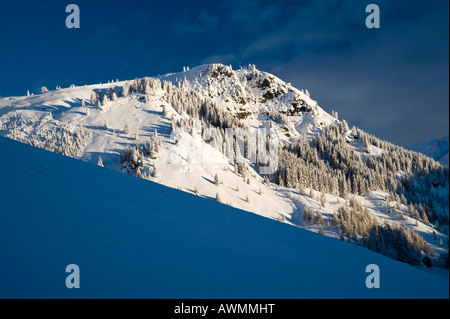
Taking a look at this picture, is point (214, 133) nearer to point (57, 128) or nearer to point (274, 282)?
point (57, 128)

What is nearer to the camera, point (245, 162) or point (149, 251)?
point (149, 251)

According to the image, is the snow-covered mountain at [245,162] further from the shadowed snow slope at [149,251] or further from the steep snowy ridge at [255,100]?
the steep snowy ridge at [255,100]

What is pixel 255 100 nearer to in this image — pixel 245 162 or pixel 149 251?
pixel 245 162

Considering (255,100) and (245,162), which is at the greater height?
(255,100)

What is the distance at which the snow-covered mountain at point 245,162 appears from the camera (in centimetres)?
5718

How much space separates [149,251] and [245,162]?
88231 millimetres

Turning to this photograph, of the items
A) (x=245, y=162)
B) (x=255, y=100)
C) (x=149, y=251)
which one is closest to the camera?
(x=149, y=251)

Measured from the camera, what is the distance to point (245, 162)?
9231 centimetres

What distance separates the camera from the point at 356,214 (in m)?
63.0

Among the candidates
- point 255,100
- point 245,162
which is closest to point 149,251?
point 245,162

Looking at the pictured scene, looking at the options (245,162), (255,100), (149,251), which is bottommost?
(149,251)

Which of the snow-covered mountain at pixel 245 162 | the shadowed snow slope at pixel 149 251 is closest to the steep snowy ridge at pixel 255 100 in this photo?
the snow-covered mountain at pixel 245 162

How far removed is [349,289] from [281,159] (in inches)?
4043
